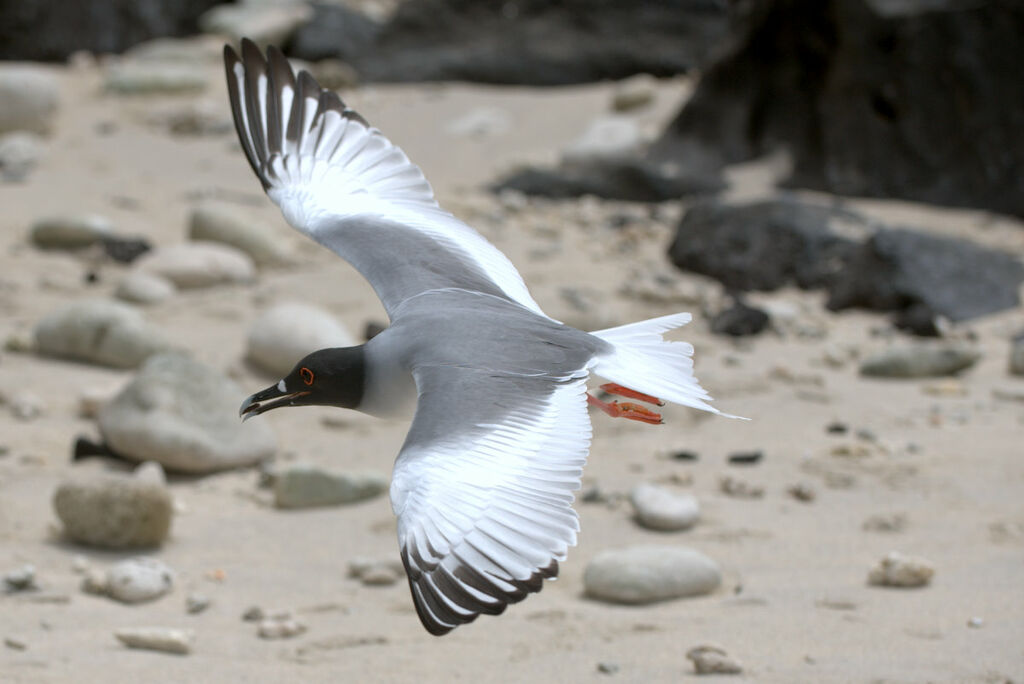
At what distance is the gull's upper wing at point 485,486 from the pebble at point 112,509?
4.95 feet

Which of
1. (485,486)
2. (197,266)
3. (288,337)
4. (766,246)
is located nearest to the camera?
(485,486)

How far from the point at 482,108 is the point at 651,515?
6537 mm

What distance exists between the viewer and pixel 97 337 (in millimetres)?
5156

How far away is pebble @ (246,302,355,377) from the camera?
5102 mm

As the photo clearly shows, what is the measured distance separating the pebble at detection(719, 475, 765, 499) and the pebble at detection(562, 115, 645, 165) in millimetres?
4737

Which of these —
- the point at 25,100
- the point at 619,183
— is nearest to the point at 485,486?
the point at 619,183

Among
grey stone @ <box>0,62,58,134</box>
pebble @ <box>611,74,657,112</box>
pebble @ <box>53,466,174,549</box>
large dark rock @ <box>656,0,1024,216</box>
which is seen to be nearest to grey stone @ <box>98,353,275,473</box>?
pebble @ <box>53,466,174,549</box>

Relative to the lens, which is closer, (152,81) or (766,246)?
(766,246)

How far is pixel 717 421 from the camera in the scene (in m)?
4.91

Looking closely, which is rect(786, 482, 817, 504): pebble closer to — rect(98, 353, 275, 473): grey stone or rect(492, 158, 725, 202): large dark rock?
rect(98, 353, 275, 473): grey stone

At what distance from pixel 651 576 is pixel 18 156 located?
605 cm

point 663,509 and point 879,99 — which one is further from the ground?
point 879,99

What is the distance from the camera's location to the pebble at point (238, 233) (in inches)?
259

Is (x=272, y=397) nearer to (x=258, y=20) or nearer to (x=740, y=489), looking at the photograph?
(x=740, y=489)
